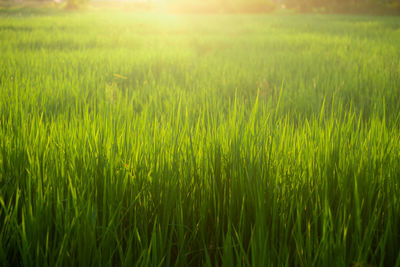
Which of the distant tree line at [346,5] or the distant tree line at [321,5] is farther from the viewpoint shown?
the distant tree line at [321,5]

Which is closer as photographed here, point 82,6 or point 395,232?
point 395,232

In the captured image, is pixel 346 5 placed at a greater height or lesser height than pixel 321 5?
lesser

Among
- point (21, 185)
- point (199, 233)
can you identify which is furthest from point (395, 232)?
point (21, 185)

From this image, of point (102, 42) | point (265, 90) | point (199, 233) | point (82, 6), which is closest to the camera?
point (199, 233)

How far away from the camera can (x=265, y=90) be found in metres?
2.73

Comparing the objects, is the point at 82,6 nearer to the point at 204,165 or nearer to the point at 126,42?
the point at 126,42

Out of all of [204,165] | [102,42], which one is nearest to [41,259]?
[204,165]

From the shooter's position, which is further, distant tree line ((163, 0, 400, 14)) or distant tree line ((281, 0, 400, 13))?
distant tree line ((163, 0, 400, 14))

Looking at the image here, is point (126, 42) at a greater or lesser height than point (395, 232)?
greater

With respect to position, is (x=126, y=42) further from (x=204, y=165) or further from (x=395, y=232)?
(x=395, y=232)

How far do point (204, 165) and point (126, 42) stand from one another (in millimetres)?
5744

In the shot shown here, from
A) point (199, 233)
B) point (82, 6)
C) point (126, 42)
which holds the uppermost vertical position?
point (82, 6)

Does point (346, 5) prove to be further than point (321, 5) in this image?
No

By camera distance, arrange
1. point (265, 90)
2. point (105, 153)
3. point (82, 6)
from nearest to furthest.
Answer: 1. point (105, 153)
2. point (265, 90)
3. point (82, 6)
